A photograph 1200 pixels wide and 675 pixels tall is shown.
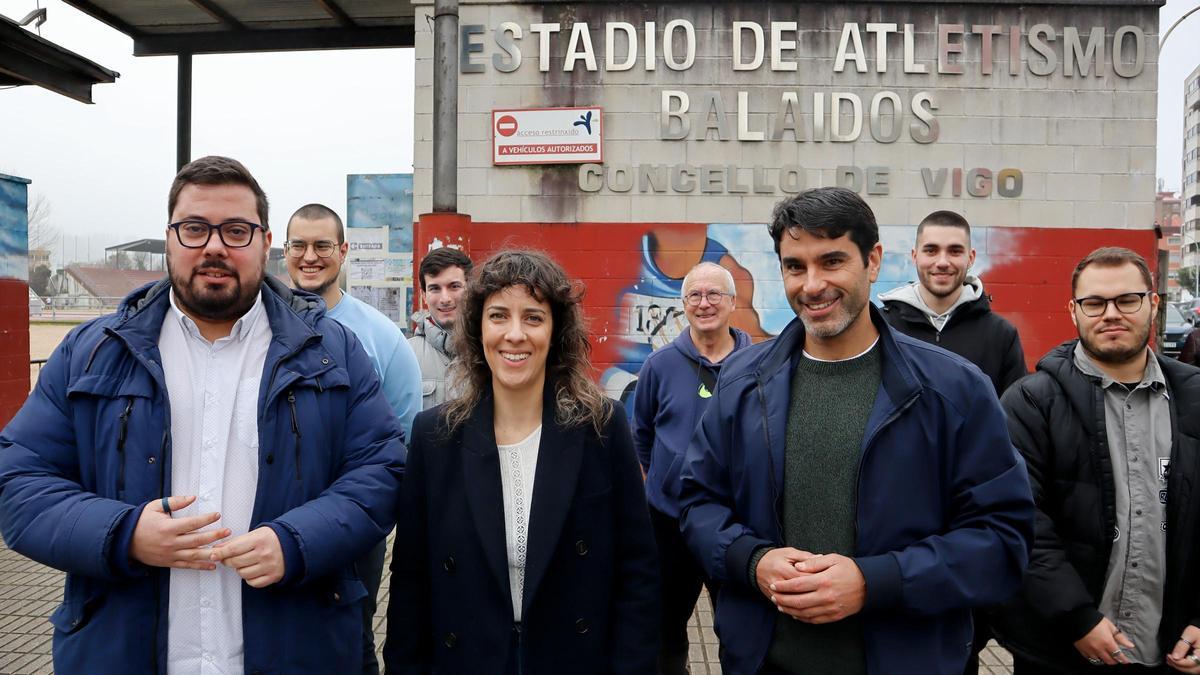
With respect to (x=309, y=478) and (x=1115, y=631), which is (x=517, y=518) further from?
(x=1115, y=631)

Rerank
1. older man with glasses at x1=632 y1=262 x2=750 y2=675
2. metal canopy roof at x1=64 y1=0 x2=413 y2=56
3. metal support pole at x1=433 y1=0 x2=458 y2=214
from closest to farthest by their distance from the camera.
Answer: older man with glasses at x1=632 y1=262 x2=750 y2=675, metal support pole at x1=433 y1=0 x2=458 y2=214, metal canopy roof at x1=64 y1=0 x2=413 y2=56

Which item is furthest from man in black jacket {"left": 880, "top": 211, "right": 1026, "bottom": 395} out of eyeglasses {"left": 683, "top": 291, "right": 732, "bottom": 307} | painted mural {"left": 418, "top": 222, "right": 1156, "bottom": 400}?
painted mural {"left": 418, "top": 222, "right": 1156, "bottom": 400}

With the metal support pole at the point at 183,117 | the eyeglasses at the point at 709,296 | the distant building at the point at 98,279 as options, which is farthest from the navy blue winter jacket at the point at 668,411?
the distant building at the point at 98,279

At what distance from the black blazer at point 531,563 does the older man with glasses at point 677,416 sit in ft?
3.22

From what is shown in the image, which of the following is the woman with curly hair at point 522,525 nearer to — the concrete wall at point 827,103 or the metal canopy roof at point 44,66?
the concrete wall at point 827,103

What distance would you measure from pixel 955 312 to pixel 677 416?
54.1 inches

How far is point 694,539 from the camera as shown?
7.19 feet

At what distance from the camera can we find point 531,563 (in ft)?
7.06

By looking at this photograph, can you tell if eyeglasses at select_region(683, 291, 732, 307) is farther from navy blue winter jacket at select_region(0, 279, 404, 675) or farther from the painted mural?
the painted mural

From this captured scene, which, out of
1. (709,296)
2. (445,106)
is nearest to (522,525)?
(709,296)

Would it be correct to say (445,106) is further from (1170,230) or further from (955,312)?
(1170,230)

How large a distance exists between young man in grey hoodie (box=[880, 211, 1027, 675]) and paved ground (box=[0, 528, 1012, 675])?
1772 mm

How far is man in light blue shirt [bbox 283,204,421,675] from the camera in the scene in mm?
3421

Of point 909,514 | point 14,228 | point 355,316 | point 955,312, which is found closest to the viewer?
point 909,514
